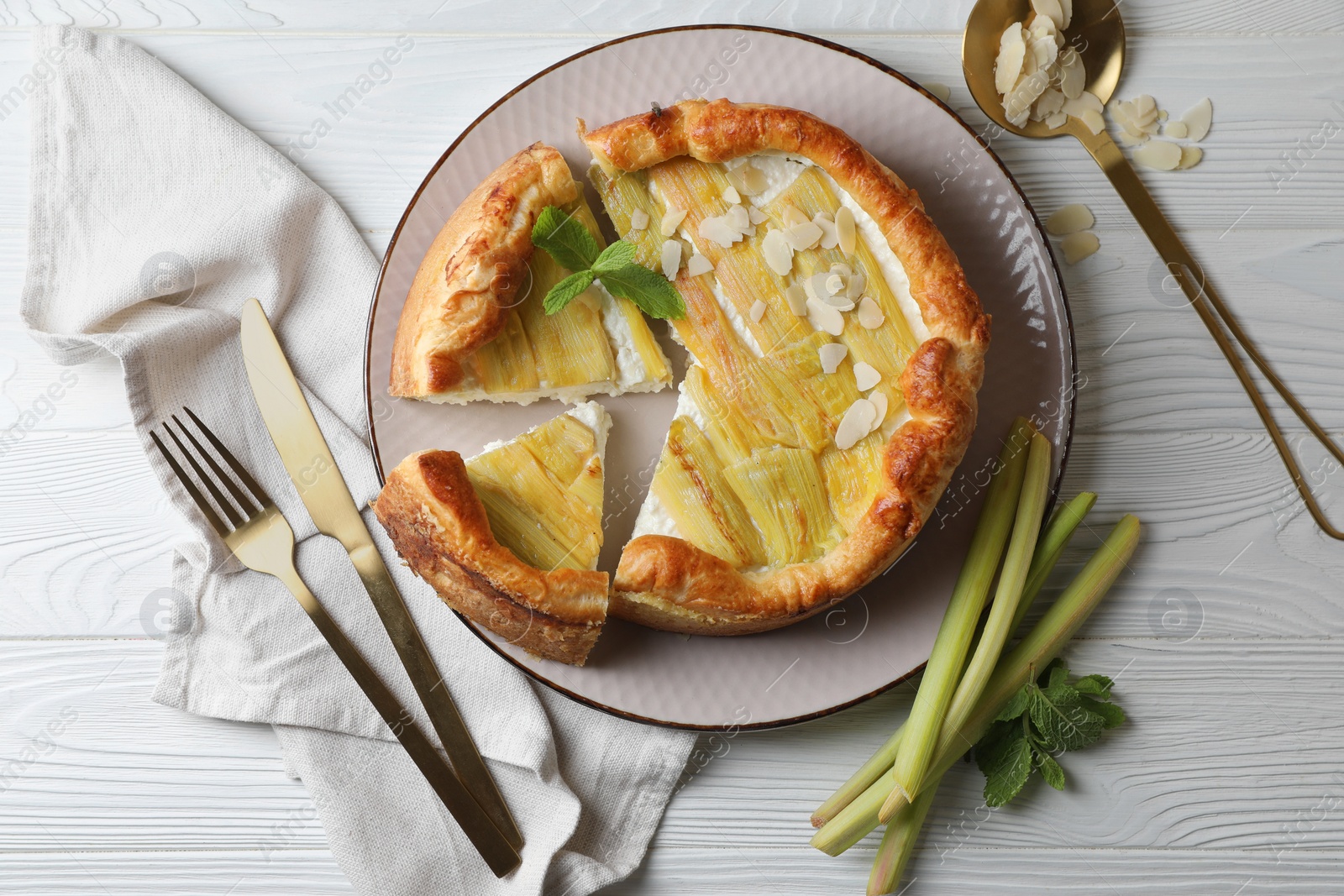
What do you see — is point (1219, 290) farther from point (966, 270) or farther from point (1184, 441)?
point (966, 270)

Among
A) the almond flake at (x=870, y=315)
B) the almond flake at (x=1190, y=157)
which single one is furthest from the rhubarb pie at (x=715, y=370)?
the almond flake at (x=1190, y=157)

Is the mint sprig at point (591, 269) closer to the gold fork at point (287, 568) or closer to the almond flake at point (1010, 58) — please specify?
the gold fork at point (287, 568)

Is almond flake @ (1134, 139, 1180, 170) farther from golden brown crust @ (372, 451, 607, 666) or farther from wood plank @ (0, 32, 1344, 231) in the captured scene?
golden brown crust @ (372, 451, 607, 666)

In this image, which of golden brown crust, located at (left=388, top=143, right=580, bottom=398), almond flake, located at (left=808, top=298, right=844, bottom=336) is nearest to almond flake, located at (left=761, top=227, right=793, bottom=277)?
almond flake, located at (left=808, top=298, right=844, bottom=336)

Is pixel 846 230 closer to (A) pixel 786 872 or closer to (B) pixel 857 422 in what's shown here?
(B) pixel 857 422

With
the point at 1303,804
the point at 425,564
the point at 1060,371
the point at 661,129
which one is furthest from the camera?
the point at 1303,804

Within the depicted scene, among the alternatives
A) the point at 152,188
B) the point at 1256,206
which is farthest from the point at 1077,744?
the point at 152,188
